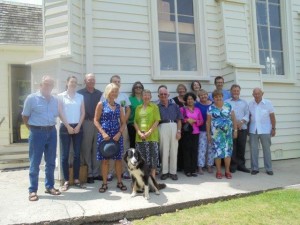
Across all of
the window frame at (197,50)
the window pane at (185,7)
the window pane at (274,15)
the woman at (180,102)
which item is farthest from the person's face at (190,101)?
the window pane at (274,15)

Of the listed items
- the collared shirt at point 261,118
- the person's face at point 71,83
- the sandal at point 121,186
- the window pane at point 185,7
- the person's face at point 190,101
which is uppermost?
the window pane at point 185,7

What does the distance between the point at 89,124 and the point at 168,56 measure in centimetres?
279

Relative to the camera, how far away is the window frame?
697 cm

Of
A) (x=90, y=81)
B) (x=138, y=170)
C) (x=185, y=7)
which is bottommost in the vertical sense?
(x=138, y=170)

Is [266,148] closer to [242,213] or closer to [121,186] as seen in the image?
[242,213]

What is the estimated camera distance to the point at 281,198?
4.91m

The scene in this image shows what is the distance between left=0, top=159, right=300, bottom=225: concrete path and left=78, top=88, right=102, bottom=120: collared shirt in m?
1.26

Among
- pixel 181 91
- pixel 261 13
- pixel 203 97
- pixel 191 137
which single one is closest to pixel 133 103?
pixel 181 91

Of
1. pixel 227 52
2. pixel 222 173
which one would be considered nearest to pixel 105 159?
pixel 222 173

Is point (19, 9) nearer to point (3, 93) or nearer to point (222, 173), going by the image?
point (3, 93)

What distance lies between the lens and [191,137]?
20.3 ft

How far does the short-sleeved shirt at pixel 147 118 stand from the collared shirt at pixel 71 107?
104 centimetres

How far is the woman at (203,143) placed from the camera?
250 inches

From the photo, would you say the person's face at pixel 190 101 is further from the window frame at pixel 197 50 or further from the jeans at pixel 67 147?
the jeans at pixel 67 147
